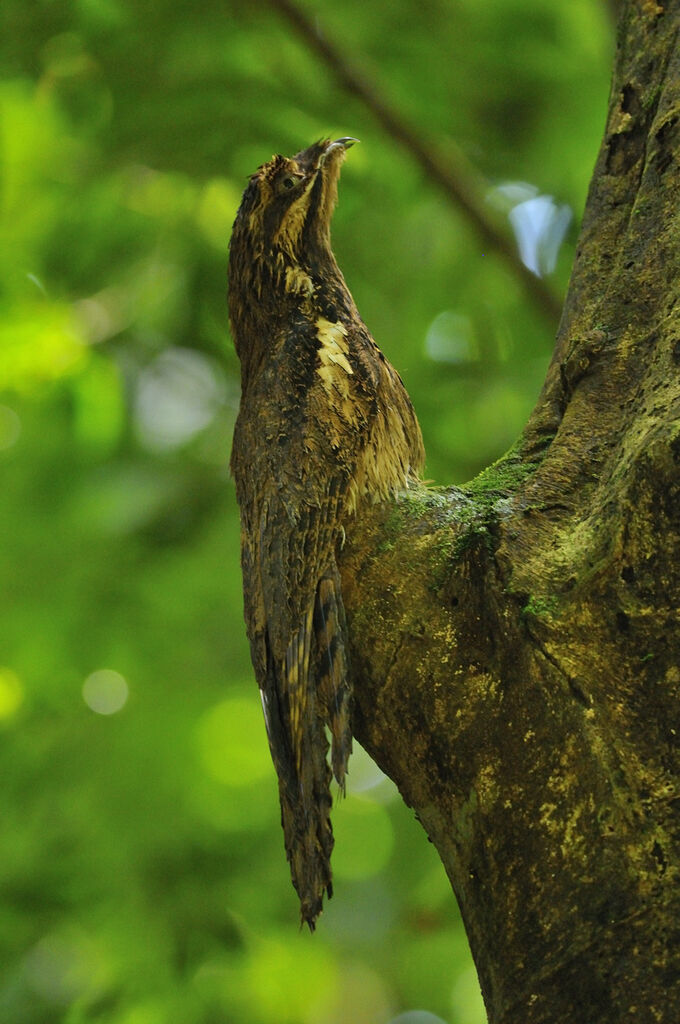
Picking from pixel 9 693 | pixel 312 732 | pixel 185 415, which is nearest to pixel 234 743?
pixel 9 693

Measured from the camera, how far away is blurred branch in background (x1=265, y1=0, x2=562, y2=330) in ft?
17.5

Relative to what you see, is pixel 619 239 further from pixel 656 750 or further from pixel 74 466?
pixel 74 466

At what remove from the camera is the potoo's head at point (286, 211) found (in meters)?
3.76

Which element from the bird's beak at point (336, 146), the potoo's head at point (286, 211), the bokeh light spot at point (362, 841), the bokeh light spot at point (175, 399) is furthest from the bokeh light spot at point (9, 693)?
the bird's beak at point (336, 146)

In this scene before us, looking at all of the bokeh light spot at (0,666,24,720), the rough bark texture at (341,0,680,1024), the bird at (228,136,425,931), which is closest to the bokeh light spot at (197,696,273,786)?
the bokeh light spot at (0,666,24,720)

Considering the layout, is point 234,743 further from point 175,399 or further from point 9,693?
point 175,399

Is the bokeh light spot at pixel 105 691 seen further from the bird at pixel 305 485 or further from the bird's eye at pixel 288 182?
the bird's eye at pixel 288 182

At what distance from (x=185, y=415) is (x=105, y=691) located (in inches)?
61.3

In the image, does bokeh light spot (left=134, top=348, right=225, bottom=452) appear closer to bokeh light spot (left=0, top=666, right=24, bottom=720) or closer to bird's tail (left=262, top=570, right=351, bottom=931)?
bokeh light spot (left=0, top=666, right=24, bottom=720)

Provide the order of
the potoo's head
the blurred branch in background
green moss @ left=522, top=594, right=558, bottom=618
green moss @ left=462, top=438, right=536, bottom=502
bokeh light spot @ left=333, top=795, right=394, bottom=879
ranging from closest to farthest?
green moss @ left=522, top=594, right=558, bottom=618 < green moss @ left=462, top=438, right=536, bottom=502 < the potoo's head < the blurred branch in background < bokeh light spot @ left=333, top=795, right=394, bottom=879

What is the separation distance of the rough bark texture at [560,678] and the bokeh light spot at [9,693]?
10.7 feet

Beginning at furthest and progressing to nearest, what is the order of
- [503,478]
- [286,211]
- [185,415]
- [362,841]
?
[185,415] < [362,841] < [286,211] < [503,478]

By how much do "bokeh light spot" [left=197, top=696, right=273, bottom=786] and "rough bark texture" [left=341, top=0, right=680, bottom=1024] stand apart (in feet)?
9.75

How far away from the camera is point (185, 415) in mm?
5980
